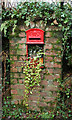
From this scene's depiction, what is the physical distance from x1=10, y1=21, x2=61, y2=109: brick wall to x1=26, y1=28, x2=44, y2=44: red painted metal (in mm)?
104

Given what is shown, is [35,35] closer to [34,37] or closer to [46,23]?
[34,37]

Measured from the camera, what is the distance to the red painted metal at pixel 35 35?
319 cm

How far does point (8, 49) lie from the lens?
11.5 ft

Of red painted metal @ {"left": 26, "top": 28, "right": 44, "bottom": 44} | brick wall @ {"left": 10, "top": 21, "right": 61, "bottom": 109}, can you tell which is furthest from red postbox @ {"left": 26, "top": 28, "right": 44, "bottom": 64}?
brick wall @ {"left": 10, "top": 21, "right": 61, "bottom": 109}

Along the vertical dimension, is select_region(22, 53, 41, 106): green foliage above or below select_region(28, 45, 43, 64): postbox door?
below

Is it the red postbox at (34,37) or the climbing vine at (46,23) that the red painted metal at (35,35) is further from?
the climbing vine at (46,23)

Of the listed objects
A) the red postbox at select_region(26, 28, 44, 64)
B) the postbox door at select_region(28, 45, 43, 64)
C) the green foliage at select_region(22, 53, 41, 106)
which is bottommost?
the green foliage at select_region(22, 53, 41, 106)

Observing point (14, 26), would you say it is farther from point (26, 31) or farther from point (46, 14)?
point (46, 14)

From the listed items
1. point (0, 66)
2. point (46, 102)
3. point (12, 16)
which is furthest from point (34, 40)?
point (46, 102)

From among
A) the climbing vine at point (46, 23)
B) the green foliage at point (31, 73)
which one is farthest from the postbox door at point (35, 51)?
the climbing vine at point (46, 23)

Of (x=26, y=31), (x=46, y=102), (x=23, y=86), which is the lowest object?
(x=46, y=102)

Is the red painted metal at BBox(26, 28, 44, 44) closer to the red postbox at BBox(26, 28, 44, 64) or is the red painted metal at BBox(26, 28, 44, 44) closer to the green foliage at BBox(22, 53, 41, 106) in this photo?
the red postbox at BBox(26, 28, 44, 64)

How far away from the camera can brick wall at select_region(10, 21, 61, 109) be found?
128 inches

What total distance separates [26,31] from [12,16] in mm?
477
